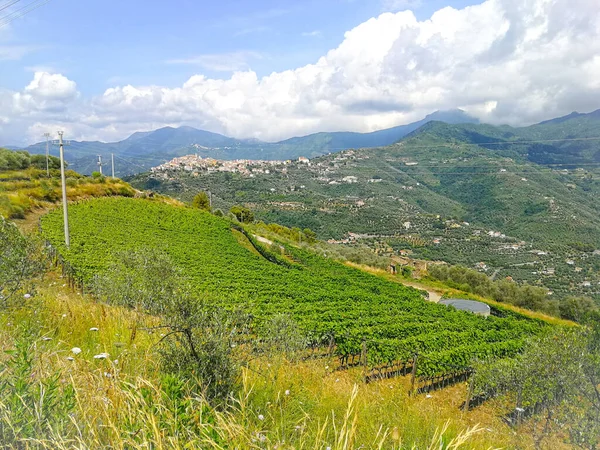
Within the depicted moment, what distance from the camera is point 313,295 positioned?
22578mm

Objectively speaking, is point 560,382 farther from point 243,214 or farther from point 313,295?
point 243,214

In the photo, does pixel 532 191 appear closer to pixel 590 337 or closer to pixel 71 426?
pixel 590 337

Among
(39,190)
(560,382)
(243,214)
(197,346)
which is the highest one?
(39,190)

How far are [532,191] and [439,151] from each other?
252 feet

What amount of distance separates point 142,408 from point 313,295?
20.6 m

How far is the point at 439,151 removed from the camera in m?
186

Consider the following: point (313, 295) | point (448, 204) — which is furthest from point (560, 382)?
point (448, 204)

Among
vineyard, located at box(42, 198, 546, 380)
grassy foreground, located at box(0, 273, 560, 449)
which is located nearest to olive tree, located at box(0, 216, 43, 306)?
grassy foreground, located at box(0, 273, 560, 449)

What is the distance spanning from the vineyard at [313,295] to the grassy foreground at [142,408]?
1964mm

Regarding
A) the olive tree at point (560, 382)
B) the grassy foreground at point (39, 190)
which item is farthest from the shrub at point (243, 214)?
the olive tree at point (560, 382)

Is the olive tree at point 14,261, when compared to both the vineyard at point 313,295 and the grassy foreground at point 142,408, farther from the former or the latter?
the vineyard at point 313,295

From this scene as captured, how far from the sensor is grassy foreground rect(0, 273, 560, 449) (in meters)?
1.91

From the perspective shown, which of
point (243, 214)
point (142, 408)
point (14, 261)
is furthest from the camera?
point (243, 214)

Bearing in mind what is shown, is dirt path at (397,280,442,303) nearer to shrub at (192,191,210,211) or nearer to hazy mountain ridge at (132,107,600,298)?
hazy mountain ridge at (132,107,600,298)
